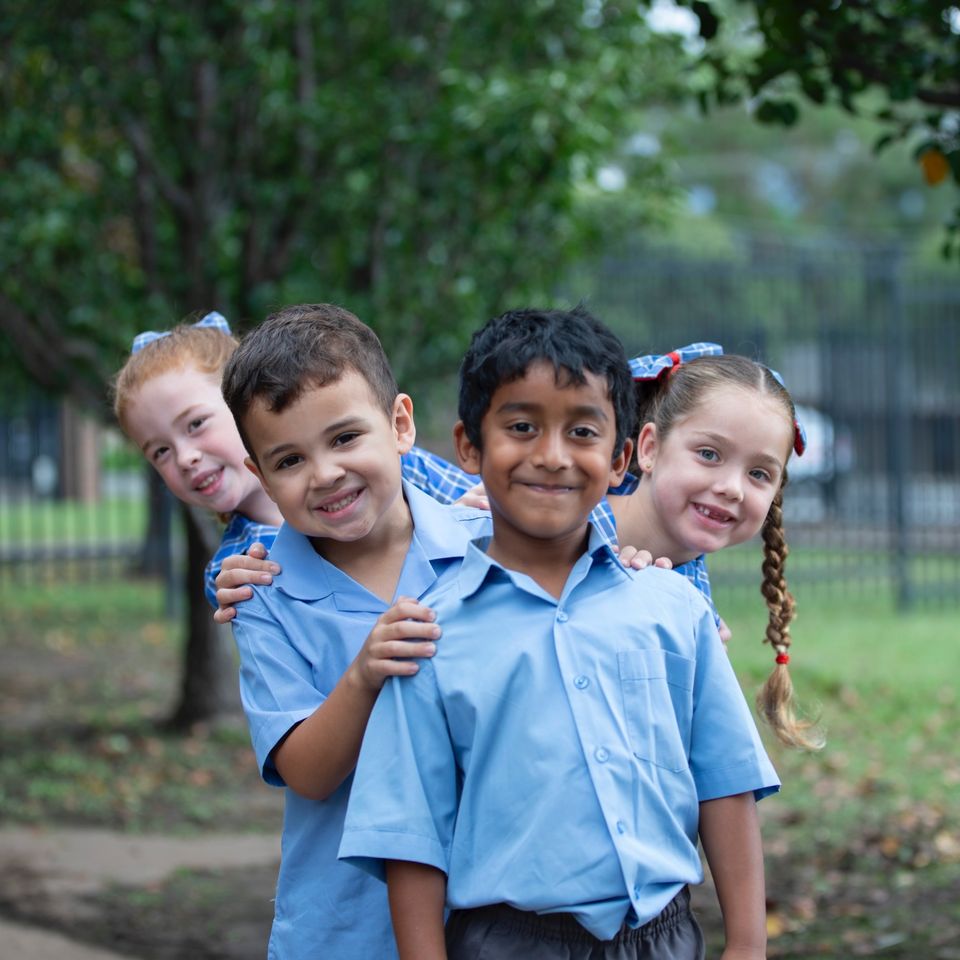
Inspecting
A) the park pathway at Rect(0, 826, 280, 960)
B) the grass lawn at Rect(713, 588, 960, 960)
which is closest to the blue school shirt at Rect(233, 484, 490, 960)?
the grass lawn at Rect(713, 588, 960, 960)

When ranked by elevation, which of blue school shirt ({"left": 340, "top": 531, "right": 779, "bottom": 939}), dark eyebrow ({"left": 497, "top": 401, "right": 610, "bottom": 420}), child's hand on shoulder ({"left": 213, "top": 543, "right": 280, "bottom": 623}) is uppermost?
dark eyebrow ({"left": 497, "top": 401, "right": 610, "bottom": 420})

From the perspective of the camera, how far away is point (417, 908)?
6.14 ft

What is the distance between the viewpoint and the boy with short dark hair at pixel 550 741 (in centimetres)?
183

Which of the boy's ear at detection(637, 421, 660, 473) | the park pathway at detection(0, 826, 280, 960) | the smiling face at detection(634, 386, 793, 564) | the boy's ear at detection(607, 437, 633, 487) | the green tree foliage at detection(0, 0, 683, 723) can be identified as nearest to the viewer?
the boy's ear at detection(607, 437, 633, 487)

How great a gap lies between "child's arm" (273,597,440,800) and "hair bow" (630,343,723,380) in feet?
2.52

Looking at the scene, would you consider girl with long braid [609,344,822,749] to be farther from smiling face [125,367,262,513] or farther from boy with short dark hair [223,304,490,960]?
smiling face [125,367,262,513]

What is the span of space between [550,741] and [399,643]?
246 mm

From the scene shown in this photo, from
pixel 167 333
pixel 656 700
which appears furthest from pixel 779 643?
pixel 167 333

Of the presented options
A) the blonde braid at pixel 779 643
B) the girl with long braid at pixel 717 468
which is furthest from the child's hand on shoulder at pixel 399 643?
the blonde braid at pixel 779 643

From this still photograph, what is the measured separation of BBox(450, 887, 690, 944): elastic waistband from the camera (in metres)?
1.86

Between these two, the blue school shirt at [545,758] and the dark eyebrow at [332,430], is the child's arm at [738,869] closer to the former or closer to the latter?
the blue school shirt at [545,758]

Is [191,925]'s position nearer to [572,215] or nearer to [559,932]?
[559,932]

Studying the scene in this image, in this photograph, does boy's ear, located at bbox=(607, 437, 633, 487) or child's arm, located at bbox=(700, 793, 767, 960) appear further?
boy's ear, located at bbox=(607, 437, 633, 487)

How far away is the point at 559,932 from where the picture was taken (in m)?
1.86
